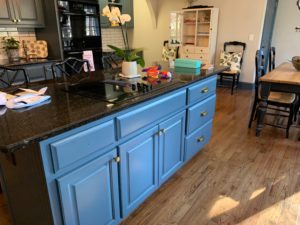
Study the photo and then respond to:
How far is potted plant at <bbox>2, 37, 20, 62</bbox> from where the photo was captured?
133 inches

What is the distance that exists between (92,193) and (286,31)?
5.88 m

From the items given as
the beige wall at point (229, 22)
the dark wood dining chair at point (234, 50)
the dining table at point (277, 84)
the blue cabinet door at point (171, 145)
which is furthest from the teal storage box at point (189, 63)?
the dark wood dining chair at point (234, 50)

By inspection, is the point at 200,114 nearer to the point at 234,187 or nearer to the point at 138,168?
the point at 234,187

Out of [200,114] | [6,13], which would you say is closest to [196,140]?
[200,114]

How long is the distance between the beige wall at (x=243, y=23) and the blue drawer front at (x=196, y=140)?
321cm

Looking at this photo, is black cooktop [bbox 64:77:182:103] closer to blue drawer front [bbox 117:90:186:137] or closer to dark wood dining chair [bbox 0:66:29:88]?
blue drawer front [bbox 117:90:186:137]

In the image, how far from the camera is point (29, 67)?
3.25 meters

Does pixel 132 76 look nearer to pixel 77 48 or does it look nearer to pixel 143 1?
pixel 77 48

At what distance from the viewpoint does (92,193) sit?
1253 millimetres

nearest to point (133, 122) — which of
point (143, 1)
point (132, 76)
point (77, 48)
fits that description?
point (132, 76)

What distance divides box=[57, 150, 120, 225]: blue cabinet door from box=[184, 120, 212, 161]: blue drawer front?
3.09 ft

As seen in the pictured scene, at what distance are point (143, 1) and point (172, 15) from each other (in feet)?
2.82

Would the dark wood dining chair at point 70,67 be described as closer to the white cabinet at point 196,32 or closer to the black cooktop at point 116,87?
the black cooktop at point 116,87

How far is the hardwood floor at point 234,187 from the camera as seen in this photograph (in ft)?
5.60
